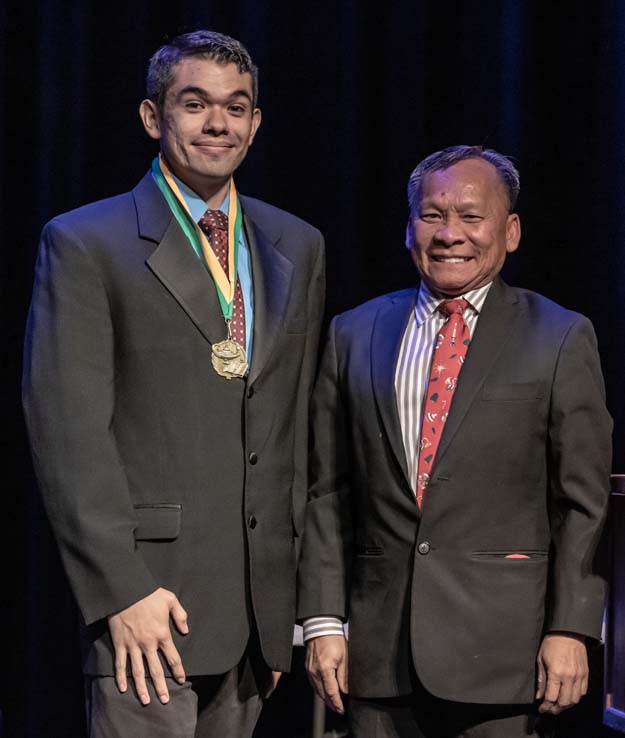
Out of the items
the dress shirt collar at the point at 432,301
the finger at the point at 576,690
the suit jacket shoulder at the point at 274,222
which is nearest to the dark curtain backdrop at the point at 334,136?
the suit jacket shoulder at the point at 274,222

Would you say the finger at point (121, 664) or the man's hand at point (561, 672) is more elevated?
the finger at point (121, 664)

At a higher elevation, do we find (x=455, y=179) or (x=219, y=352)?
(x=455, y=179)

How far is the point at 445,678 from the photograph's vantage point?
2.16 m

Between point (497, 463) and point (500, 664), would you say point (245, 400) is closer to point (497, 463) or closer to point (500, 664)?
point (497, 463)

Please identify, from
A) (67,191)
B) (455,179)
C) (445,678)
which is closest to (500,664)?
(445,678)

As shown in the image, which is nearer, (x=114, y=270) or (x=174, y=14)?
(x=114, y=270)

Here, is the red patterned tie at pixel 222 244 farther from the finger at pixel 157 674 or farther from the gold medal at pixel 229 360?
the finger at pixel 157 674

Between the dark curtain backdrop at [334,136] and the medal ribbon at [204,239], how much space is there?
3.59ft

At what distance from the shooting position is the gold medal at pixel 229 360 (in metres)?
2.19

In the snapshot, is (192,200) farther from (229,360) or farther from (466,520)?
(466,520)

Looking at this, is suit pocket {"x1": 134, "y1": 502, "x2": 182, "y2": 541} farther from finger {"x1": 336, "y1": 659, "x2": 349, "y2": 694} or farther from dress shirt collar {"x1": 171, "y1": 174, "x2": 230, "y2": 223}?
dress shirt collar {"x1": 171, "y1": 174, "x2": 230, "y2": 223}

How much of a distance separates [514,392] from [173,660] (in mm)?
778

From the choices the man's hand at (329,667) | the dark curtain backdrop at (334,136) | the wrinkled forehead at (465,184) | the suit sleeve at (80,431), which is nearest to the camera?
the suit sleeve at (80,431)

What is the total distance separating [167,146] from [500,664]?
1146 millimetres
